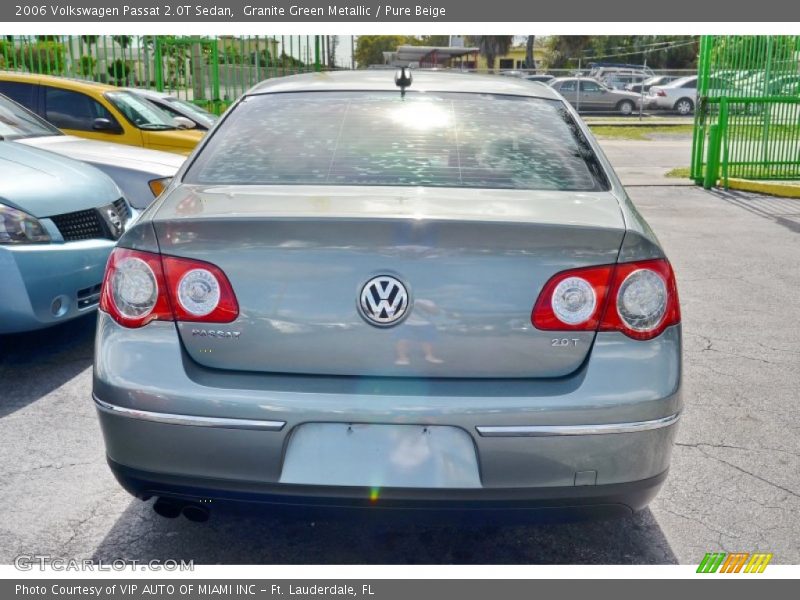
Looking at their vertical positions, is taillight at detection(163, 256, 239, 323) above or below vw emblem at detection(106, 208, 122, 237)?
above

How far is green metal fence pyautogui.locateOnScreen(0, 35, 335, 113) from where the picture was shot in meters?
14.5

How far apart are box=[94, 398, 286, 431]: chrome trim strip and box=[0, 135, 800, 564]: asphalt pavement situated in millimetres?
275

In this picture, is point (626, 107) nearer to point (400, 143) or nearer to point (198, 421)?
point (400, 143)

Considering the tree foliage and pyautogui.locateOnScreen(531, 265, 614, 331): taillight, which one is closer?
pyautogui.locateOnScreen(531, 265, 614, 331): taillight

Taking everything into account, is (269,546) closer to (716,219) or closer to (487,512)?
(487,512)

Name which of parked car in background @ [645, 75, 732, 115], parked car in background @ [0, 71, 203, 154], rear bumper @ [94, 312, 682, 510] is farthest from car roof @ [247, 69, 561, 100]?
parked car in background @ [645, 75, 732, 115]

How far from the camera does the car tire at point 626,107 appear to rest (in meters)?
34.3

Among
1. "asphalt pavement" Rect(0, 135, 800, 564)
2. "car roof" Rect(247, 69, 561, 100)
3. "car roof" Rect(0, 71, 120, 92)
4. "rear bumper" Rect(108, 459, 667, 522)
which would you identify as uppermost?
"car roof" Rect(0, 71, 120, 92)

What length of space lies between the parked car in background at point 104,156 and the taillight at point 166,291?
3.99 m

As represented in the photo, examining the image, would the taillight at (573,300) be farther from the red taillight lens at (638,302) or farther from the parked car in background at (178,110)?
the parked car in background at (178,110)

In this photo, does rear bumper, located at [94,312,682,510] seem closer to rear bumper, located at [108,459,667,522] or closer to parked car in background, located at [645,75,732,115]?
rear bumper, located at [108,459,667,522]

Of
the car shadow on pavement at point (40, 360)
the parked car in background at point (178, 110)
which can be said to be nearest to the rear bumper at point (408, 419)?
the car shadow on pavement at point (40, 360)

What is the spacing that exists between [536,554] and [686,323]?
333cm

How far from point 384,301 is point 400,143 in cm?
91
